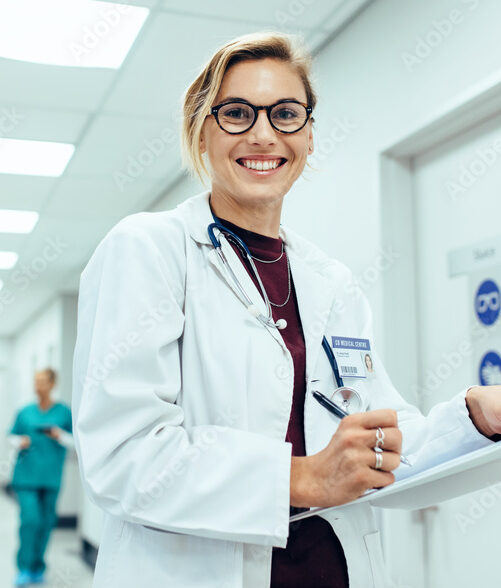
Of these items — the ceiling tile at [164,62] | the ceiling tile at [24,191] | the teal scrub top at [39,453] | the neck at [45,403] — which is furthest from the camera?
the neck at [45,403]

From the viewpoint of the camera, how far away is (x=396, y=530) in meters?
2.26

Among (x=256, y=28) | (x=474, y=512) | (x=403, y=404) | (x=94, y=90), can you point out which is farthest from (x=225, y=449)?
(x=94, y=90)

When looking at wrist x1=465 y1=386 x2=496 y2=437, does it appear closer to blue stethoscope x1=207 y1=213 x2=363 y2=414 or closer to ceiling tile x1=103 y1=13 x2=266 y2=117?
blue stethoscope x1=207 y1=213 x2=363 y2=414

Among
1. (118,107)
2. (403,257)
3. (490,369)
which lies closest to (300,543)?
(490,369)

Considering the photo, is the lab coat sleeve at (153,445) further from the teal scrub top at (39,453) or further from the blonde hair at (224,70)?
the teal scrub top at (39,453)

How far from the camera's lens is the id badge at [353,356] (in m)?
1.03

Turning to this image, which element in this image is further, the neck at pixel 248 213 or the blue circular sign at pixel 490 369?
the blue circular sign at pixel 490 369

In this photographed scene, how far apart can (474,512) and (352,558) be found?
1205 mm

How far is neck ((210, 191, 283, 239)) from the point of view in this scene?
1.08m

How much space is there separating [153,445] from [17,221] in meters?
5.05

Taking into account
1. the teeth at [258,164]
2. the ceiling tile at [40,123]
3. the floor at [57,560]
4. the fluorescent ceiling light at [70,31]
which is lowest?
the floor at [57,560]

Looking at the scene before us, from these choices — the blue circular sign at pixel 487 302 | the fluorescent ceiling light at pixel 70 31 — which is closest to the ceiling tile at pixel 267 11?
the fluorescent ceiling light at pixel 70 31

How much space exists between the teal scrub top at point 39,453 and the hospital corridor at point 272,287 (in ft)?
0.05

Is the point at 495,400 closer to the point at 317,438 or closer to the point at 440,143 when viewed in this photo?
the point at 317,438
